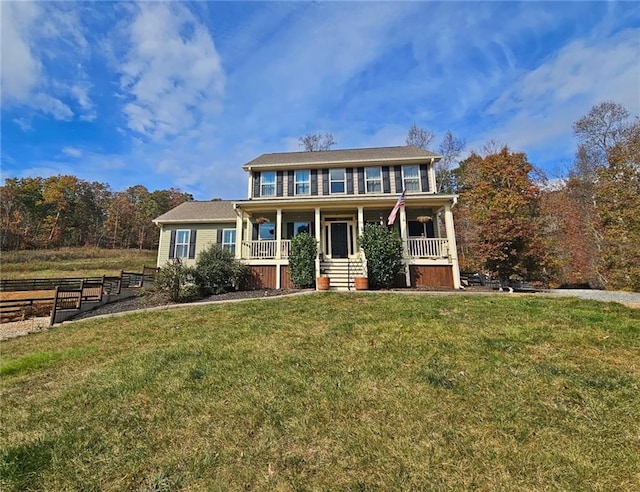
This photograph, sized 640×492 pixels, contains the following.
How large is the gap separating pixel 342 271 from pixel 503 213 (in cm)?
1170

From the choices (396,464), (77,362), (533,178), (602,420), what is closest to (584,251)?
(533,178)

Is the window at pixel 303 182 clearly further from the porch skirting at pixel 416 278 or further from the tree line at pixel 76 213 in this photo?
the tree line at pixel 76 213

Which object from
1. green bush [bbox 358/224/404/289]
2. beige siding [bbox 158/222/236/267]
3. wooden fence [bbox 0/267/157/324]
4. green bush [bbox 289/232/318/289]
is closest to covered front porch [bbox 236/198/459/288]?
green bush [bbox 289/232/318/289]

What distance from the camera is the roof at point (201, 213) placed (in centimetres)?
1811

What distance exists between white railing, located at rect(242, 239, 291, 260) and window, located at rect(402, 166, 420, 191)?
286 inches

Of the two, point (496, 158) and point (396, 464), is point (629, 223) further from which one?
point (396, 464)

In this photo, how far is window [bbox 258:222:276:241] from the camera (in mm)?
16286

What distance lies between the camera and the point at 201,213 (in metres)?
19.0

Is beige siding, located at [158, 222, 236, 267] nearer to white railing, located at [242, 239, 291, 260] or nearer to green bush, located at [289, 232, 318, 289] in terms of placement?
white railing, located at [242, 239, 291, 260]

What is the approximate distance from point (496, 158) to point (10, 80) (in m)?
28.3

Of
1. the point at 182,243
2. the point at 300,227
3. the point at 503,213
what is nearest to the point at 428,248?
the point at 300,227

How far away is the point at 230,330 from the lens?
6066 mm

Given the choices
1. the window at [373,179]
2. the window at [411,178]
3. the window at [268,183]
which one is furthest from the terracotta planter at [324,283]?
the window at [411,178]

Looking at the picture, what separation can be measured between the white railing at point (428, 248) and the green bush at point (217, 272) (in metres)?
7.76
